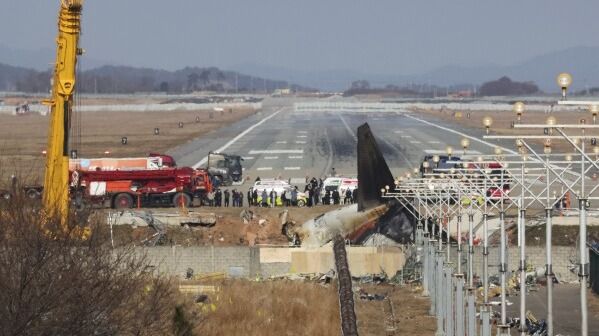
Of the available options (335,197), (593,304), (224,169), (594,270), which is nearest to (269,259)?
(594,270)

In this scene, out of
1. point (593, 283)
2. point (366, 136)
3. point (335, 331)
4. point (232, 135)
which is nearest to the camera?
point (335, 331)

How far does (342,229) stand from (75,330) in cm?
3083

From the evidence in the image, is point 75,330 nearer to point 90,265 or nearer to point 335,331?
point 90,265

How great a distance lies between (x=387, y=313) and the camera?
150 feet

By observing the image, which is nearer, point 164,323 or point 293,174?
point 164,323

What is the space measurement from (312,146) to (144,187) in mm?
60925

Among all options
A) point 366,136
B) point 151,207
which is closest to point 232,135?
point 151,207

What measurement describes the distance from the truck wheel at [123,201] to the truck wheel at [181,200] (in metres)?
2.42

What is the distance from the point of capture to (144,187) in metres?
76.7

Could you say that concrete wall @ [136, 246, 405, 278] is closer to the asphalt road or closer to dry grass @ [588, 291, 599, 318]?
dry grass @ [588, 291, 599, 318]

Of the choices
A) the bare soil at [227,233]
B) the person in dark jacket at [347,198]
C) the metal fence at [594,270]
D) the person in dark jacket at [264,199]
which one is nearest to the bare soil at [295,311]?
the metal fence at [594,270]

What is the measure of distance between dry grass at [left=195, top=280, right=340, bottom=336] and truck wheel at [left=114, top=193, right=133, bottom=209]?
25447 millimetres

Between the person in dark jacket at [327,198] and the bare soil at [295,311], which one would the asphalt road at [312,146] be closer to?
the person in dark jacket at [327,198]

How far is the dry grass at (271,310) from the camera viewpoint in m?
41.3
